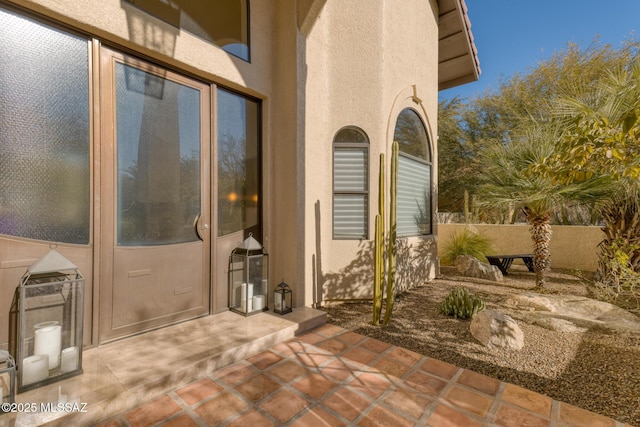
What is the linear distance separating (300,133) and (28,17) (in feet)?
9.52

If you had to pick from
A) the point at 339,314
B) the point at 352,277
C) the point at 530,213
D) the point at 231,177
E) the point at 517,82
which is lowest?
the point at 339,314

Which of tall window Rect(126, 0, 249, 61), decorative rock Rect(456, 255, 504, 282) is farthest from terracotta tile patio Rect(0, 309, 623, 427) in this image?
decorative rock Rect(456, 255, 504, 282)

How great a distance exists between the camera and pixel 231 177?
4.04 m

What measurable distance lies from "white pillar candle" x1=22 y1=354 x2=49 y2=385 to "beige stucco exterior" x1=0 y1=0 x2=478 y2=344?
0.59 metres

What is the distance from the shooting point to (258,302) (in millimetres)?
3957

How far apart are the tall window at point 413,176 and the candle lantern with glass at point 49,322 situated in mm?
4987

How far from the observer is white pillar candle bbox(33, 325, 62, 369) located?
2352 mm

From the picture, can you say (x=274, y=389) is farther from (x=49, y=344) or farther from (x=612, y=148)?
(x=612, y=148)

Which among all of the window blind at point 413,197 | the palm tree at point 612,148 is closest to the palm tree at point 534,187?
the palm tree at point 612,148

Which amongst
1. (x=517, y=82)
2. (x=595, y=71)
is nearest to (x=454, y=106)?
(x=517, y=82)

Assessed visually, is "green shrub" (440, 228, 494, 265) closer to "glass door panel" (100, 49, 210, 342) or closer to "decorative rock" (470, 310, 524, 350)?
"decorative rock" (470, 310, 524, 350)

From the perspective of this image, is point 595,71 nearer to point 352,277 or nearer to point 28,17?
point 352,277

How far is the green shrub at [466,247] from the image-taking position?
317 inches

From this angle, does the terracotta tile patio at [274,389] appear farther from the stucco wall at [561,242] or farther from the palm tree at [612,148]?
the stucco wall at [561,242]
